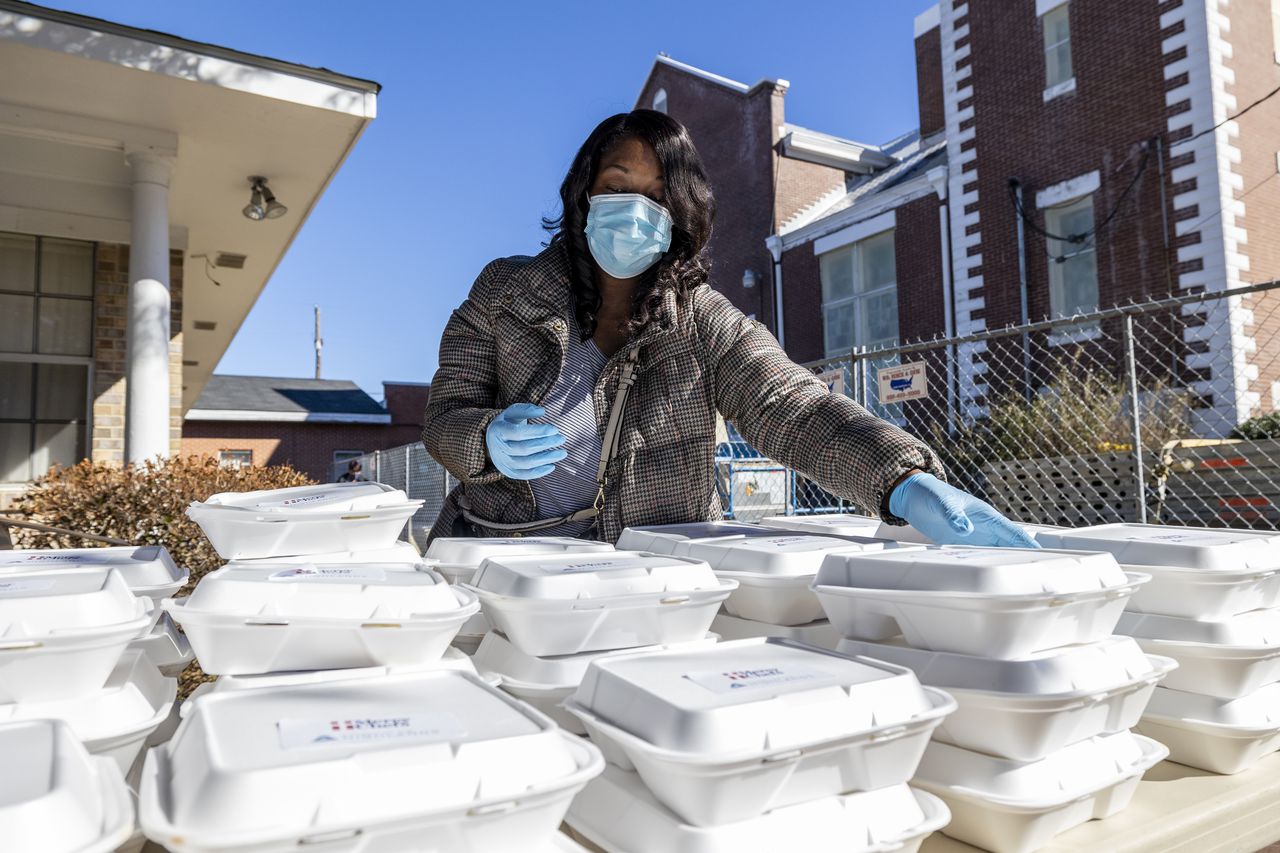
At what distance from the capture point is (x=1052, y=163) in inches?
516

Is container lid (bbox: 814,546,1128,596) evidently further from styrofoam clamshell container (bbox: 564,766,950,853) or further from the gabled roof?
the gabled roof

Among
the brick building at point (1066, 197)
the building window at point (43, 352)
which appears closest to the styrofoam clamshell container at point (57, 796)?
the building window at point (43, 352)

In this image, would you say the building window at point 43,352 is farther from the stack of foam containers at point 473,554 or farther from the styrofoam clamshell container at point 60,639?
the styrofoam clamshell container at point 60,639

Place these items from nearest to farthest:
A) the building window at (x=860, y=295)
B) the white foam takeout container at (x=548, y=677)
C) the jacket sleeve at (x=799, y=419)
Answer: the white foam takeout container at (x=548, y=677) < the jacket sleeve at (x=799, y=419) < the building window at (x=860, y=295)

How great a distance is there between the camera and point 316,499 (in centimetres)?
166

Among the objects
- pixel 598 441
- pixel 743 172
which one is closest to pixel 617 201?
pixel 598 441

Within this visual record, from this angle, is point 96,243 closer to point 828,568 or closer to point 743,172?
point 828,568

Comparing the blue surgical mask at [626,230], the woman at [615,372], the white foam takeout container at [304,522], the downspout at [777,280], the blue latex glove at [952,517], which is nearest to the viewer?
the white foam takeout container at [304,522]

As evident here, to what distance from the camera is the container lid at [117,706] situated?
0.92 metres

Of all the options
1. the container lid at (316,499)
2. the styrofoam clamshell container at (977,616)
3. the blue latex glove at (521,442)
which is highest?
the blue latex glove at (521,442)

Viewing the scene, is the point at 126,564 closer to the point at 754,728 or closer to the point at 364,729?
the point at 364,729

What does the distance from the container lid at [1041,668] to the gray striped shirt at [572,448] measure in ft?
3.61

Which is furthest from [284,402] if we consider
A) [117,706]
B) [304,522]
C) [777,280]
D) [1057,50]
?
[117,706]

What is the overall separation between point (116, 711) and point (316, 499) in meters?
0.71
